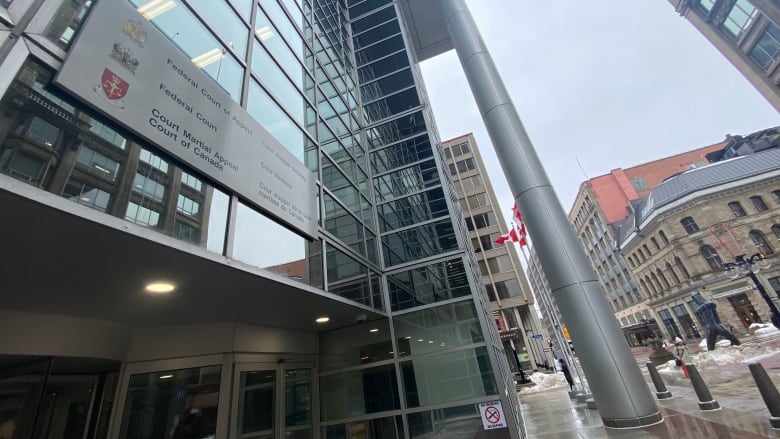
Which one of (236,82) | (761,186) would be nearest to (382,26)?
(236,82)

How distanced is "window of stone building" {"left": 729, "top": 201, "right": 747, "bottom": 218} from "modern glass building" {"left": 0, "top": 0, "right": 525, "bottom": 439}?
50.5m

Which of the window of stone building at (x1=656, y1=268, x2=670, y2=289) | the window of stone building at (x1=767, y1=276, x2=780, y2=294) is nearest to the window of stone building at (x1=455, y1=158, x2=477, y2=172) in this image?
the window of stone building at (x1=656, y1=268, x2=670, y2=289)

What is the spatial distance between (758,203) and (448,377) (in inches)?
2187

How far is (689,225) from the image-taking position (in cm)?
4484

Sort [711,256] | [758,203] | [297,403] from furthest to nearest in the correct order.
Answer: [711,256]
[758,203]
[297,403]

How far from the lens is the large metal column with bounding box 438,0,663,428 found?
7.82 metres

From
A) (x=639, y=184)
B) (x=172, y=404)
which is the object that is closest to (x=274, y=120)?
(x=172, y=404)

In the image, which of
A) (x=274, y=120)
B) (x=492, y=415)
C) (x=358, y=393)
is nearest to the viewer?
(x=274, y=120)

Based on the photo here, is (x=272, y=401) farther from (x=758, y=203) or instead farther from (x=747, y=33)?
(x=758, y=203)

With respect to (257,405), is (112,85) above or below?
above

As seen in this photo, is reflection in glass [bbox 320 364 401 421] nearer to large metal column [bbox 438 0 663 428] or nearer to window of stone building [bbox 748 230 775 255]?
large metal column [bbox 438 0 663 428]

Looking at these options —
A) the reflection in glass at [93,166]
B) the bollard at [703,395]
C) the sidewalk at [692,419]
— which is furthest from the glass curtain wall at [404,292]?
the bollard at [703,395]

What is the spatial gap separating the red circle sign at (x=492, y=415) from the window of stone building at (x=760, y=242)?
51.8 meters

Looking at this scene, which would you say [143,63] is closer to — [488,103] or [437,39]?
[488,103]
